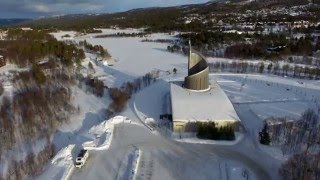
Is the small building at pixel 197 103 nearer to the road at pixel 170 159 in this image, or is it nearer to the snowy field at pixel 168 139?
the snowy field at pixel 168 139

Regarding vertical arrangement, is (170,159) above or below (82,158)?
below

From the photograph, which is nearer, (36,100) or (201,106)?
(201,106)

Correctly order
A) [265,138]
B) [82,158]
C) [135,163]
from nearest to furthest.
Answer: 1. [135,163]
2. [82,158]
3. [265,138]

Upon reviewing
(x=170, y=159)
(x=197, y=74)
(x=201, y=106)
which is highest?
(x=197, y=74)

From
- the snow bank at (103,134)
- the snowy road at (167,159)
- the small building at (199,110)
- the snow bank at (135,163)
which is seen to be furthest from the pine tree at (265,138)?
the snow bank at (103,134)

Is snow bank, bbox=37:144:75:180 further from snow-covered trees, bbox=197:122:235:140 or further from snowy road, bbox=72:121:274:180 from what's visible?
snow-covered trees, bbox=197:122:235:140

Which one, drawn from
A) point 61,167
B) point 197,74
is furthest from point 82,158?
point 197,74

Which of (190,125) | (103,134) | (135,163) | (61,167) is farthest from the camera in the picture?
(190,125)

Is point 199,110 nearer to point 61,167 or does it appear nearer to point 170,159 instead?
point 170,159
